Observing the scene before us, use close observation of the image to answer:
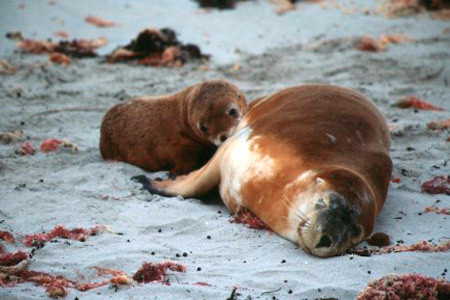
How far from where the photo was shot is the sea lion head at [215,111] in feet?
19.6

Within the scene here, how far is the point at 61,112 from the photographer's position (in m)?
7.75

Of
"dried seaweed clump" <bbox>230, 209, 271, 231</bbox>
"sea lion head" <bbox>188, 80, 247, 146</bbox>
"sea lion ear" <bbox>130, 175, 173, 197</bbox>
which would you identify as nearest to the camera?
"dried seaweed clump" <bbox>230, 209, 271, 231</bbox>

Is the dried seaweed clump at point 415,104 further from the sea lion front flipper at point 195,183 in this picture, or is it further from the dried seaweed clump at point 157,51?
the dried seaweed clump at point 157,51

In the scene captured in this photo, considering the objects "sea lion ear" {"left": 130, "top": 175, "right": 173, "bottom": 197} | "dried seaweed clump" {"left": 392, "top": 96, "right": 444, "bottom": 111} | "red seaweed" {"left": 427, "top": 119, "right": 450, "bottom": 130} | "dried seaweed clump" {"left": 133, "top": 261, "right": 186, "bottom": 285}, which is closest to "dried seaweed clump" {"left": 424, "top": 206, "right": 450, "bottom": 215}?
"dried seaweed clump" {"left": 133, "top": 261, "right": 186, "bottom": 285}

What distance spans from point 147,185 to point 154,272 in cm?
198

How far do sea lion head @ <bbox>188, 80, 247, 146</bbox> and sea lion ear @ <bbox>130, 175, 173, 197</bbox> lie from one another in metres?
0.77

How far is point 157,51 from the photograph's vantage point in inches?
410

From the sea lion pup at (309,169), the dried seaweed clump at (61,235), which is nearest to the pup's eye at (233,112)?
the sea lion pup at (309,169)

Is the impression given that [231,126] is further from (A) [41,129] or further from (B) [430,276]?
(B) [430,276]

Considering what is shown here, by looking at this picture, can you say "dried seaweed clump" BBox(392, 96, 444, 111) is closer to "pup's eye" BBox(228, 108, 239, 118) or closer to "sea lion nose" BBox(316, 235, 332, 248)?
"pup's eye" BBox(228, 108, 239, 118)

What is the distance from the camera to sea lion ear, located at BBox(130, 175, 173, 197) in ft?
17.0

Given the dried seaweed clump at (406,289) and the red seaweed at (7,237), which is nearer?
the dried seaweed clump at (406,289)

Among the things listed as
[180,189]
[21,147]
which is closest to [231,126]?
[180,189]

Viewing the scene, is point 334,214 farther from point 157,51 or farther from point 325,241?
point 157,51
